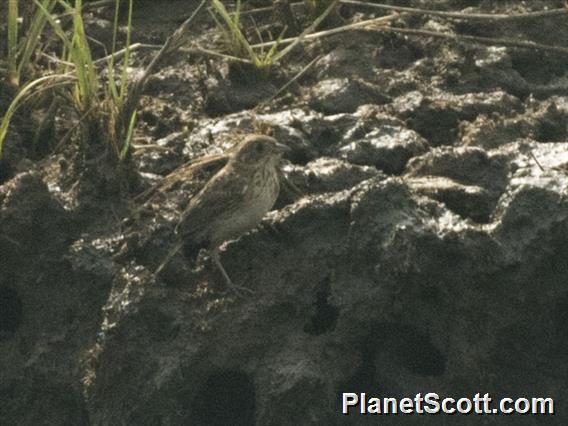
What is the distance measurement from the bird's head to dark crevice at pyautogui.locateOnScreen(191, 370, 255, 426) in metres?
1.01

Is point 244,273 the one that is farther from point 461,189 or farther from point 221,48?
point 221,48

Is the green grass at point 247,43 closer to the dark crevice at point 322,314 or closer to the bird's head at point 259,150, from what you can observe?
the bird's head at point 259,150

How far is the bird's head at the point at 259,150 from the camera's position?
235 inches

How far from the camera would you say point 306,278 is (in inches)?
220

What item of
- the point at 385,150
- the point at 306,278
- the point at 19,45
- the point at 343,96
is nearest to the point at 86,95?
the point at 19,45

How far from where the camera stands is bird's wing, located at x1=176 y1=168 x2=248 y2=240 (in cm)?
578

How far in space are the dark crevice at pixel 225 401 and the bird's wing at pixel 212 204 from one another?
2.21 feet

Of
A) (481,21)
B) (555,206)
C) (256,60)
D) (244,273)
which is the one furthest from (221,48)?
(555,206)

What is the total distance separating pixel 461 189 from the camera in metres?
5.88

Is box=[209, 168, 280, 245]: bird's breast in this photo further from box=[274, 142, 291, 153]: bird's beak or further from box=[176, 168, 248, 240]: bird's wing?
box=[274, 142, 291, 153]: bird's beak

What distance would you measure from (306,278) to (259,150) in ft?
2.38

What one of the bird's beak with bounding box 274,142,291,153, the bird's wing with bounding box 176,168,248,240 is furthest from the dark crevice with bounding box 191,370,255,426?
the bird's beak with bounding box 274,142,291,153

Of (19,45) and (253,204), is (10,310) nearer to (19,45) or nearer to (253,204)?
(253,204)

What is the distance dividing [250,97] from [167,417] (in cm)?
217
